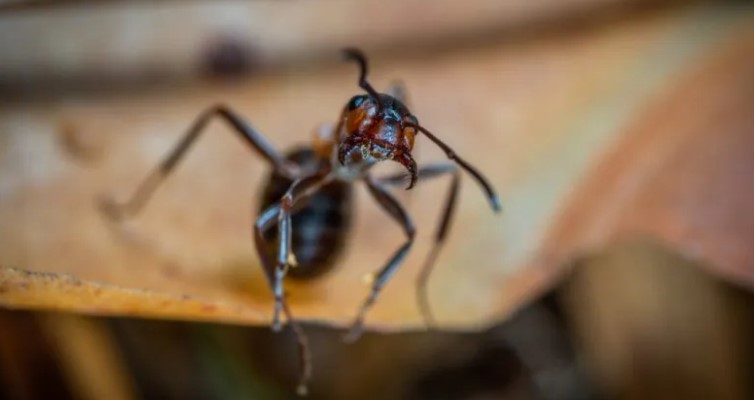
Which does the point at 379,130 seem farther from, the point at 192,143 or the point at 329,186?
the point at 192,143

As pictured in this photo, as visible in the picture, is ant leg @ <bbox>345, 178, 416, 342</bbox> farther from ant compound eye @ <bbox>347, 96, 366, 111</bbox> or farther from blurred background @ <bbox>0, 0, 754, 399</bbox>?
ant compound eye @ <bbox>347, 96, 366, 111</bbox>

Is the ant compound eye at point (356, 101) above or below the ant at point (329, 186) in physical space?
above

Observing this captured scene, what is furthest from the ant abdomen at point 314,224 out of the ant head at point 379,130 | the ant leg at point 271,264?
the ant head at point 379,130

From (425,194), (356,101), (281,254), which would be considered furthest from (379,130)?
(425,194)

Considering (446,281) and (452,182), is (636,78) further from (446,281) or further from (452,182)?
(446,281)

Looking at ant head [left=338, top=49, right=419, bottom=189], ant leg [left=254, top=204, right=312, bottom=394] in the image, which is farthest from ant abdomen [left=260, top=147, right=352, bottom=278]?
ant head [left=338, top=49, right=419, bottom=189]

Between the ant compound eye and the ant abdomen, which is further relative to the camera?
the ant abdomen

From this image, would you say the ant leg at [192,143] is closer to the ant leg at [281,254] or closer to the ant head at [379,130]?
the ant leg at [281,254]

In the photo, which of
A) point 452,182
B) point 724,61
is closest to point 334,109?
point 452,182

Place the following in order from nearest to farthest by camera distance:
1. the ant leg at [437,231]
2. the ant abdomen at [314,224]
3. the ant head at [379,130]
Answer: the ant head at [379,130] < the ant leg at [437,231] < the ant abdomen at [314,224]
